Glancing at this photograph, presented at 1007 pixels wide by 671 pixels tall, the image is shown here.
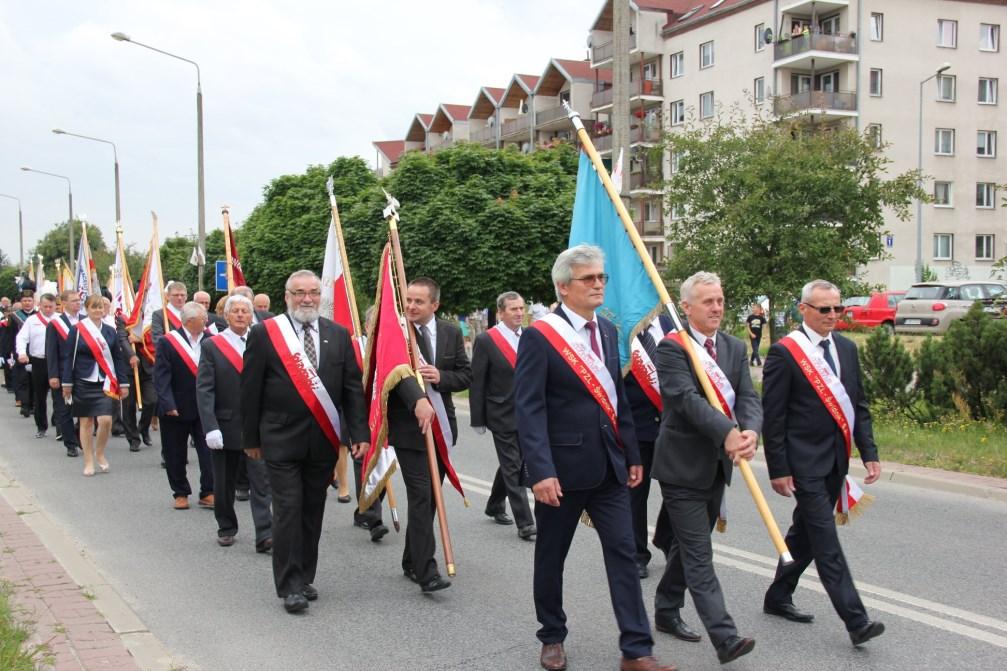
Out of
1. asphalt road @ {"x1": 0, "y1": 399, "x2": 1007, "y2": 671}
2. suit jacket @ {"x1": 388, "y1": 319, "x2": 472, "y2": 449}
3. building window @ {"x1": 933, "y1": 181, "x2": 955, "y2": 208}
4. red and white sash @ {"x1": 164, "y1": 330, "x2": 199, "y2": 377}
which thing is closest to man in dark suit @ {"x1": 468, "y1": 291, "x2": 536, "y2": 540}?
suit jacket @ {"x1": 388, "y1": 319, "x2": 472, "y2": 449}

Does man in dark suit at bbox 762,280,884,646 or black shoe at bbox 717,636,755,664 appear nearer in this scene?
black shoe at bbox 717,636,755,664

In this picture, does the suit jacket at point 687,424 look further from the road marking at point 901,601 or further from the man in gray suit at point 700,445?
the road marking at point 901,601

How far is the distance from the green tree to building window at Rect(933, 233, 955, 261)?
3564 cm

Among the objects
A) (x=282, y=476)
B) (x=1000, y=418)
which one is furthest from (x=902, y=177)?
(x=282, y=476)

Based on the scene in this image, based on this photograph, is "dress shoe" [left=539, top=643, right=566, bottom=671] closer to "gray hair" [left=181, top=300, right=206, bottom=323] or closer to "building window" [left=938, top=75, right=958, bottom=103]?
"gray hair" [left=181, top=300, right=206, bottom=323]

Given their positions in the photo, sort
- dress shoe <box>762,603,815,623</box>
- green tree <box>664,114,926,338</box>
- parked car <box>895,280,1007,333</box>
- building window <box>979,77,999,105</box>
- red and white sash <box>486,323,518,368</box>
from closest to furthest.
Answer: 1. dress shoe <box>762,603,815,623</box>
2. red and white sash <box>486,323,518,368</box>
3. green tree <box>664,114,926,338</box>
4. parked car <box>895,280,1007,333</box>
5. building window <box>979,77,999,105</box>

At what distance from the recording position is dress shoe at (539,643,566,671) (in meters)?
4.84

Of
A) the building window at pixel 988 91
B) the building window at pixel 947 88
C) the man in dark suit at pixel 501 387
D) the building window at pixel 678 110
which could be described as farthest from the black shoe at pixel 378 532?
the building window at pixel 988 91

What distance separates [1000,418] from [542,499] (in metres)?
8.57

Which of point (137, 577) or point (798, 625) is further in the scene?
point (137, 577)

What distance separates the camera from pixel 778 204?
47.7 ft

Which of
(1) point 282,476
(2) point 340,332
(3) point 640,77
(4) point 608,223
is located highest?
(3) point 640,77

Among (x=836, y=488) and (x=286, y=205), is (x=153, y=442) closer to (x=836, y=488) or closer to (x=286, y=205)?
(x=836, y=488)

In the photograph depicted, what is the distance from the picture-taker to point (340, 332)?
6.36m
